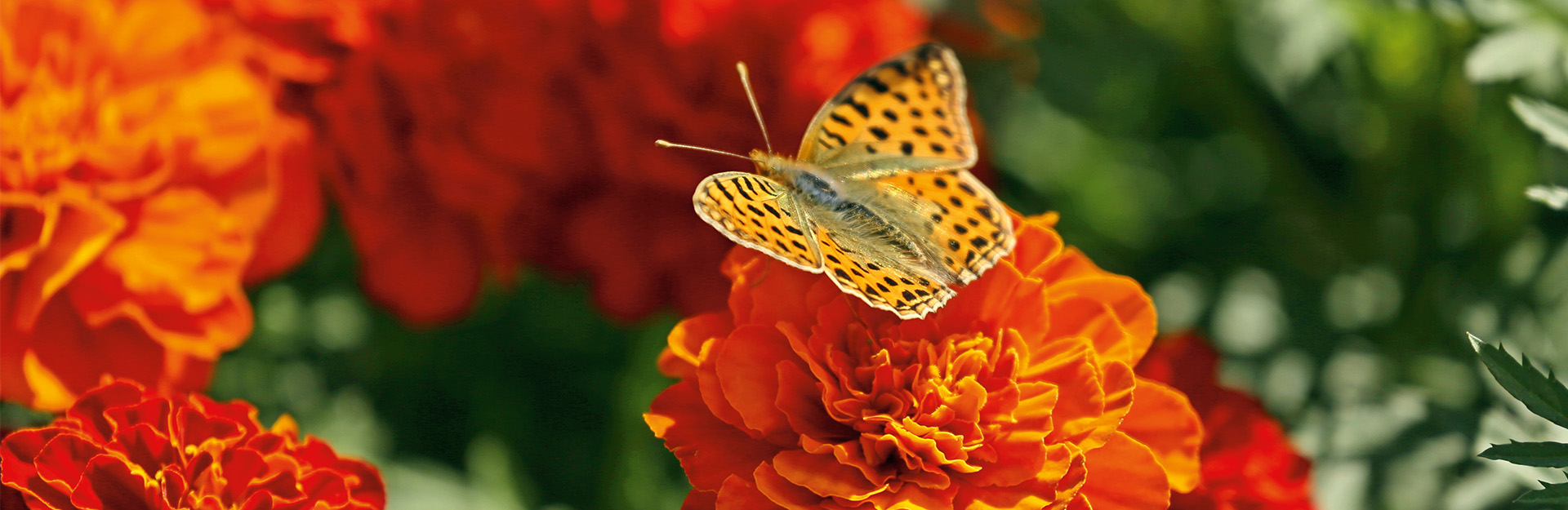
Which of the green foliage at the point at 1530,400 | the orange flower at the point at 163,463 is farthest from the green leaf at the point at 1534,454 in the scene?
the orange flower at the point at 163,463

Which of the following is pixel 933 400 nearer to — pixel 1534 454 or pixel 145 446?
pixel 1534 454

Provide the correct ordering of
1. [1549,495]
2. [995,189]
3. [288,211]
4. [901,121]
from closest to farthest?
[1549,495] < [901,121] < [288,211] < [995,189]

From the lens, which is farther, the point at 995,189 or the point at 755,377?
the point at 995,189

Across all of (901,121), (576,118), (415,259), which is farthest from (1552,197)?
(415,259)

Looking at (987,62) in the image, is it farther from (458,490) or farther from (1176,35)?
(458,490)

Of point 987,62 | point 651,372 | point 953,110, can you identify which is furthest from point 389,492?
point 987,62

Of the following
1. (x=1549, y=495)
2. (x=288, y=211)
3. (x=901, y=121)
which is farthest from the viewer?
(x=288, y=211)

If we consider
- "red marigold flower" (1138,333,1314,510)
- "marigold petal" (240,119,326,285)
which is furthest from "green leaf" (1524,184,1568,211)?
"marigold petal" (240,119,326,285)
